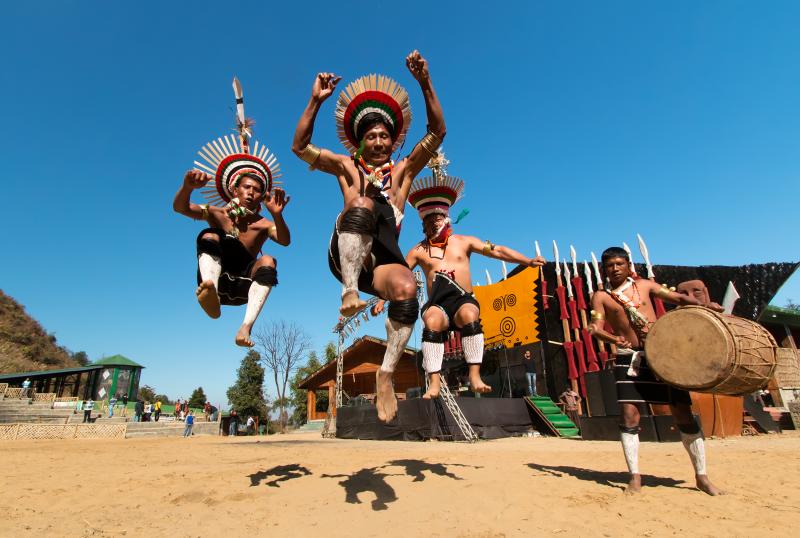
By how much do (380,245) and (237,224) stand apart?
195 cm

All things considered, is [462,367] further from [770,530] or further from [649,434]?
[770,530]

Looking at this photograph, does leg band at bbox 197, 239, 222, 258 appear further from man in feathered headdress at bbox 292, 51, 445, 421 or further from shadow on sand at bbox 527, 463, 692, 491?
shadow on sand at bbox 527, 463, 692, 491

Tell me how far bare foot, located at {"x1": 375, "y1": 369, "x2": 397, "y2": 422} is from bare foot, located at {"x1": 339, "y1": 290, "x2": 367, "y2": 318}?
0.49m

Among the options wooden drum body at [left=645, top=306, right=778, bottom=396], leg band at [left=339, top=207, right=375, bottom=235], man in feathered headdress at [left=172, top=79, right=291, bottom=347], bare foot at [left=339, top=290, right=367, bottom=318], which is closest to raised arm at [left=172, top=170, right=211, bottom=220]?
man in feathered headdress at [left=172, top=79, right=291, bottom=347]

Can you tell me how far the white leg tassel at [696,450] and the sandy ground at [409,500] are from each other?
272 millimetres

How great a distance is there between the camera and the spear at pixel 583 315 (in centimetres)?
1455

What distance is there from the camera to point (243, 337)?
3.59 m

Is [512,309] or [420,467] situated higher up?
[512,309]

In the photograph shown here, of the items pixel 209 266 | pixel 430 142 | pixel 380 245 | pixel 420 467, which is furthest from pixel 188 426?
pixel 430 142

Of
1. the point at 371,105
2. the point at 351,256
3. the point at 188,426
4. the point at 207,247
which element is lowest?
the point at 188,426

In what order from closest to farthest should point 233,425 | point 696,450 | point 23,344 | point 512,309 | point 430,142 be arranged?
1. point 430,142
2. point 696,450
3. point 512,309
4. point 233,425
5. point 23,344

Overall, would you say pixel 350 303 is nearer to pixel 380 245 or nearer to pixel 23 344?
pixel 380 245

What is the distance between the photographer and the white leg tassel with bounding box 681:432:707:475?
13.5 feet

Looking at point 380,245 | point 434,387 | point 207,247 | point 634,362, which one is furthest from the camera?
point 634,362
